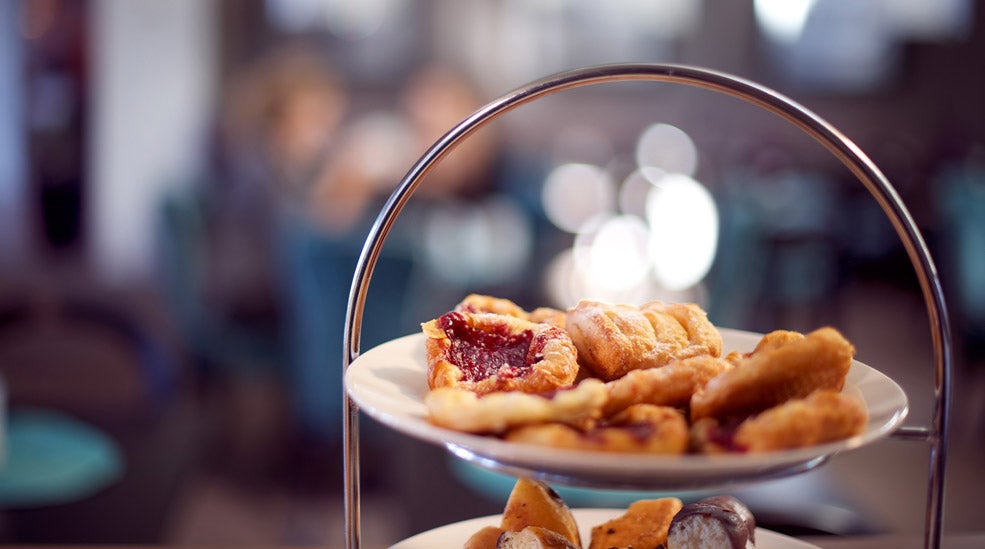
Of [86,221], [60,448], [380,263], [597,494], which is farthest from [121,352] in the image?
[86,221]

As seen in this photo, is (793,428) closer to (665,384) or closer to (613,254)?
(665,384)

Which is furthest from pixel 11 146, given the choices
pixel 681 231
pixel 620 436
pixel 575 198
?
pixel 620 436

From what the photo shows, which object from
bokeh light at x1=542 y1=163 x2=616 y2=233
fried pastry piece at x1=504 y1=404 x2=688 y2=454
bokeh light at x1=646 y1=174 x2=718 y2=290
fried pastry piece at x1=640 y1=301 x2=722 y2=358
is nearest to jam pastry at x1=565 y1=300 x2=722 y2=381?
fried pastry piece at x1=640 y1=301 x2=722 y2=358

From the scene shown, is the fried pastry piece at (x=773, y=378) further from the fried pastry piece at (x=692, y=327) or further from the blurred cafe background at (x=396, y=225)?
the blurred cafe background at (x=396, y=225)

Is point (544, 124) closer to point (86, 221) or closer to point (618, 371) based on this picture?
point (86, 221)

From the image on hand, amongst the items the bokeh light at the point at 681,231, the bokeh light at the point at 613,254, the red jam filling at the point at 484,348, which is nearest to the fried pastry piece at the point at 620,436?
the red jam filling at the point at 484,348

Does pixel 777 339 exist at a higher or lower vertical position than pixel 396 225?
higher

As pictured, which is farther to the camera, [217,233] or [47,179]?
[47,179]
